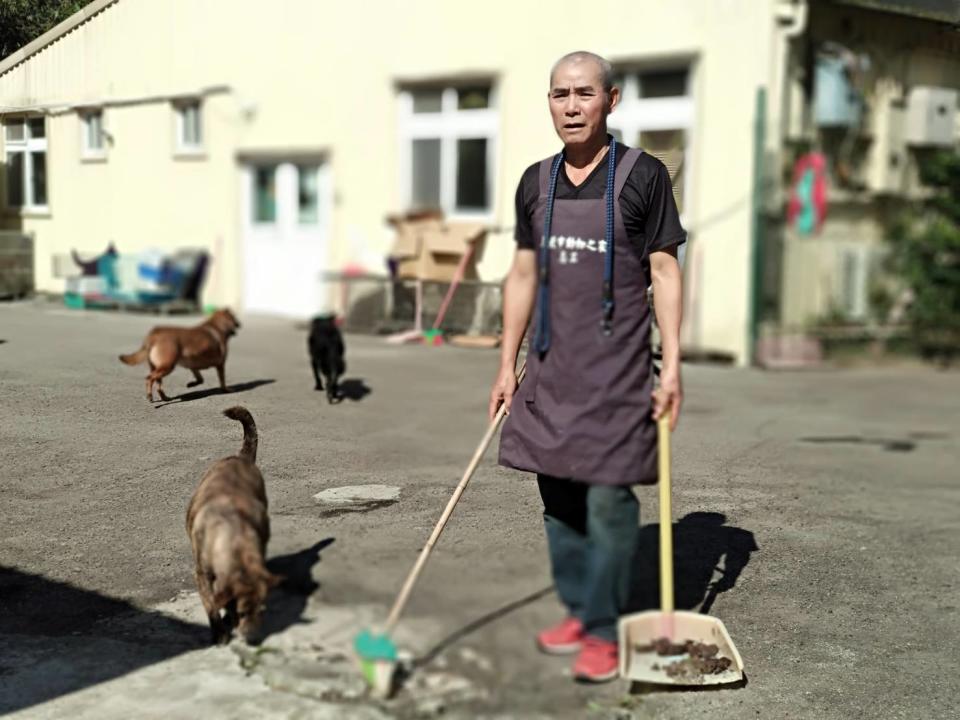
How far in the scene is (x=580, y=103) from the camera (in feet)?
7.59

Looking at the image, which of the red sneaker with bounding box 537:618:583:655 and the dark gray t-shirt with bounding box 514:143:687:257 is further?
the dark gray t-shirt with bounding box 514:143:687:257

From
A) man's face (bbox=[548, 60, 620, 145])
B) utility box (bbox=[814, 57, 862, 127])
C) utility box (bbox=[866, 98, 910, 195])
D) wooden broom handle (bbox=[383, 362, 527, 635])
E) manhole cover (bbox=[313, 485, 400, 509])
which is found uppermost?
utility box (bbox=[814, 57, 862, 127])

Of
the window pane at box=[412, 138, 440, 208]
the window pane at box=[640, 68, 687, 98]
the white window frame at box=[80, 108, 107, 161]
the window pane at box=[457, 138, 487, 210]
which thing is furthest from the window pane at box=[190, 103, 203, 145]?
the window pane at box=[640, 68, 687, 98]

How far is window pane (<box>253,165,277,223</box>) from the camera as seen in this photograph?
8195 millimetres

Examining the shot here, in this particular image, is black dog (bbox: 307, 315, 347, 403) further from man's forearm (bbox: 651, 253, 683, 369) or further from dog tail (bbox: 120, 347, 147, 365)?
man's forearm (bbox: 651, 253, 683, 369)

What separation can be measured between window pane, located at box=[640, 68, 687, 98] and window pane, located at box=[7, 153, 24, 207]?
34.5ft

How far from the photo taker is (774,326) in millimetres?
13758

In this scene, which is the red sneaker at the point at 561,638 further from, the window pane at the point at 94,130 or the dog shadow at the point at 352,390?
the window pane at the point at 94,130

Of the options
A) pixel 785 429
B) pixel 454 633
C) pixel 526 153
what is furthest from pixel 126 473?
pixel 785 429

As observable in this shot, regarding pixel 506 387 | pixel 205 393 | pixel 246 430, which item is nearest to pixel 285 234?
pixel 205 393

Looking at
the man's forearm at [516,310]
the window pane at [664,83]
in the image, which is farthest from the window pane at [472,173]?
the man's forearm at [516,310]

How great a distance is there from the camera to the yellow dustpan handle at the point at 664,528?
2301 mm

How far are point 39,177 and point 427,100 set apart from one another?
31.0 ft

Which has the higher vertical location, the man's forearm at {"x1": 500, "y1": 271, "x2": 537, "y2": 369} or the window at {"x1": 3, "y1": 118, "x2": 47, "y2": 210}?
the window at {"x1": 3, "y1": 118, "x2": 47, "y2": 210}
